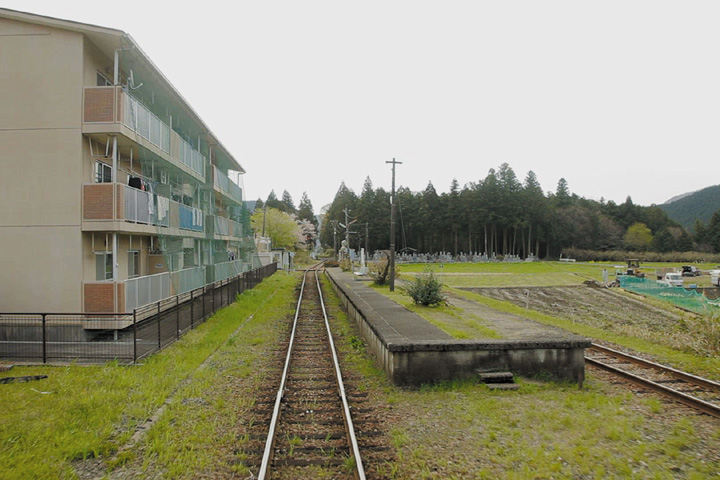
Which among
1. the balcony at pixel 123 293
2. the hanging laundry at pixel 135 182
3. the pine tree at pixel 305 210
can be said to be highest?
the pine tree at pixel 305 210

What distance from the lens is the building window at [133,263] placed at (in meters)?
15.9

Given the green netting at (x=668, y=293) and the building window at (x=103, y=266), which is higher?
the building window at (x=103, y=266)

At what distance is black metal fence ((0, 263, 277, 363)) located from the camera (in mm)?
9773

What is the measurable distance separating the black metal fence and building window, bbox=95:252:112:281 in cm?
169

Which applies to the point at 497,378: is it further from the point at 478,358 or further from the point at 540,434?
the point at 540,434

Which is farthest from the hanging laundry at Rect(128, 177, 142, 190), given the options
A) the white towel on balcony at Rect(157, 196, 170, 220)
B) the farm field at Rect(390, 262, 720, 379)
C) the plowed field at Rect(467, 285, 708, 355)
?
the plowed field at Rect(467, 285, 708, 355)

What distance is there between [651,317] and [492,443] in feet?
81.3

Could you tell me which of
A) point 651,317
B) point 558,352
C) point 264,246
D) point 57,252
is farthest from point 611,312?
point 264,246

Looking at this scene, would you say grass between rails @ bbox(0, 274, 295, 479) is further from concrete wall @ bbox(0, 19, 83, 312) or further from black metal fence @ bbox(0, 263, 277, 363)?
concrete wall @ bbox(0, 19, 83, 312)

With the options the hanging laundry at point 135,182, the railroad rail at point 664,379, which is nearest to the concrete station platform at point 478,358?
the railroad rail at point 664,379

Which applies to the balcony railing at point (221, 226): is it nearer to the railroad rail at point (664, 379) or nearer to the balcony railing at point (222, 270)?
the balcony railing at point (222, 270)

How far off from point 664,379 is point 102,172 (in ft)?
50.1

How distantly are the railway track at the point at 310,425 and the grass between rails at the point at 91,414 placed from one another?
723 mm

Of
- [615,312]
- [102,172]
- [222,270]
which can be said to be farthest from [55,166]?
[615,312]
